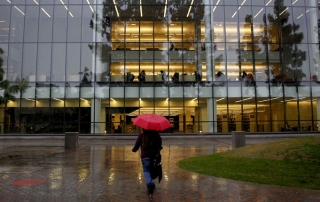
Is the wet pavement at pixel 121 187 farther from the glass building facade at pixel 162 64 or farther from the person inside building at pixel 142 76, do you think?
the person inside building at pixel 142 76

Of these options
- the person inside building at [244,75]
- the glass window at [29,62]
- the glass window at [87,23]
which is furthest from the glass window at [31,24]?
the person inside building at [244,75]

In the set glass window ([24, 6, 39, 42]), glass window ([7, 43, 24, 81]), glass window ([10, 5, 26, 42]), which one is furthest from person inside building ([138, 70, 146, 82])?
glass window ([10, 5, 26, 42])

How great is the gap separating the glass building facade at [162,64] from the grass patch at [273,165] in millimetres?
18145

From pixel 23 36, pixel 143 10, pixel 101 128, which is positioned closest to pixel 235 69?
pixel 143 10

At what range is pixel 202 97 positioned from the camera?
98.0 ft

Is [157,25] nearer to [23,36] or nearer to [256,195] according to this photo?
[23,36]

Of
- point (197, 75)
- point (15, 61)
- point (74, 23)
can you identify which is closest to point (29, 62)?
point (15, 61)

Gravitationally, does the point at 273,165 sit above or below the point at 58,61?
below

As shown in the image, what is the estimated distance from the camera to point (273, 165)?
30.8ft

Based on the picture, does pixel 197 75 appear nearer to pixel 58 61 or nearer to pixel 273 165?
pixel 58 61

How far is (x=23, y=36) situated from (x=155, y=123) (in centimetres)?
2836

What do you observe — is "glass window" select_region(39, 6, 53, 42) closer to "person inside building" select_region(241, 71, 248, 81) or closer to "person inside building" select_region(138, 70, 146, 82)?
"person inside building" select_region(138, 70, 146, 82)

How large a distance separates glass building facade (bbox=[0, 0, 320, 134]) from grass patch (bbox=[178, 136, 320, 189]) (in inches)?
714

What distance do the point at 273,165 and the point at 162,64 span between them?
2206cm
